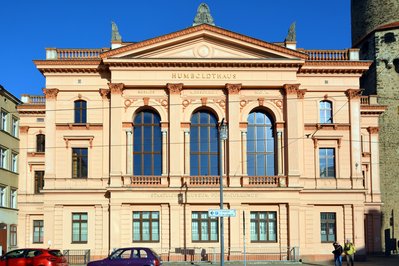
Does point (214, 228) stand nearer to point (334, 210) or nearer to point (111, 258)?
point (334, 210)

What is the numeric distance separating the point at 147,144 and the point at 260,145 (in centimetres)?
805

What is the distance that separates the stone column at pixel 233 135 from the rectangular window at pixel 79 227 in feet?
34.7

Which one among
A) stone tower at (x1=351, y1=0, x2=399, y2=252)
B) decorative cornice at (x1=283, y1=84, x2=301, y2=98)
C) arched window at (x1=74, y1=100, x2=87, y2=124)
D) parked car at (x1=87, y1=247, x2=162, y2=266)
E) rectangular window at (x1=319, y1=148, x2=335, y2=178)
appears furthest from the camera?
stone tower at (x1=351, y1=0, x2=399, y2=252)

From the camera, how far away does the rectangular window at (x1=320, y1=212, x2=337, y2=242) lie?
4512 centimetres

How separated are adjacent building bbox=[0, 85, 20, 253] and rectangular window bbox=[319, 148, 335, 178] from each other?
24923mm

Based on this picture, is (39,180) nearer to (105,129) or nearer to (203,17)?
(105,129)

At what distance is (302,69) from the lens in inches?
1812

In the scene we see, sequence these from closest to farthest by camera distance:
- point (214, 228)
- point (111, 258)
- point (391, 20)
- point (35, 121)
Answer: point (111, 258), point (214, 228), point (35, 121), point (391, 20)

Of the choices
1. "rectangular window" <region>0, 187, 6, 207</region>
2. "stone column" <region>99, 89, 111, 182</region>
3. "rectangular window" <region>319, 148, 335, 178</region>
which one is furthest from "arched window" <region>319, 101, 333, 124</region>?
"rectangular window" <region>0, 187, 6, 207</region>

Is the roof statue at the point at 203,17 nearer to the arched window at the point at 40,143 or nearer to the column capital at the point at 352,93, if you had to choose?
the column capital at the point at 352,93

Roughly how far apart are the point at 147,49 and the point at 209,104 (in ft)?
19.0

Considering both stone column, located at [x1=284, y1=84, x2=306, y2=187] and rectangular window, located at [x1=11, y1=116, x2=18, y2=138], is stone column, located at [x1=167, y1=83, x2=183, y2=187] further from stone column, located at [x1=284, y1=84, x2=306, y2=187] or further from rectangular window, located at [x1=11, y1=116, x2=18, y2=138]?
rectangular window, located at [x1=11, y1=116, x2=18, y2=138]

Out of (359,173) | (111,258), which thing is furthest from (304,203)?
(111,258)

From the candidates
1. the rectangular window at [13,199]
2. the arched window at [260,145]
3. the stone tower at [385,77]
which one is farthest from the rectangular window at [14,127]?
the stone tower at [385,77]
